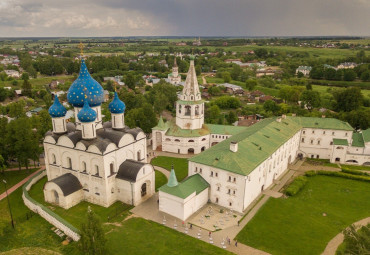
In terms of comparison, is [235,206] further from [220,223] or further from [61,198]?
[61,198]

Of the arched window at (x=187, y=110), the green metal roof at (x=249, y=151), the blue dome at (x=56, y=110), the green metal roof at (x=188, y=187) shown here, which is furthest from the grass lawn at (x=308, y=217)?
the blue dome at (x=56, y=110)

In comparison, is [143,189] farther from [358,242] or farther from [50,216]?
[358,242]

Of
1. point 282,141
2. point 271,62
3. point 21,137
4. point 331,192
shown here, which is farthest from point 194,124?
point 271,62

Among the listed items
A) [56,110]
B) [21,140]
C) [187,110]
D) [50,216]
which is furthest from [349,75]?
[50,216]

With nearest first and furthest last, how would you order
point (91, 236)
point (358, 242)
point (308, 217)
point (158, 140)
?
point (358, 242) < point (91, 236) < point (308, 217) < point (158, 140)

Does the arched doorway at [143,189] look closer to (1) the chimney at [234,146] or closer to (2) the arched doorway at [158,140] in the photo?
(1) the chimney at [234,146]

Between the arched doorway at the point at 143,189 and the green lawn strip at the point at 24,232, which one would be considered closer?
the green lawn strip at the point at 24,232
